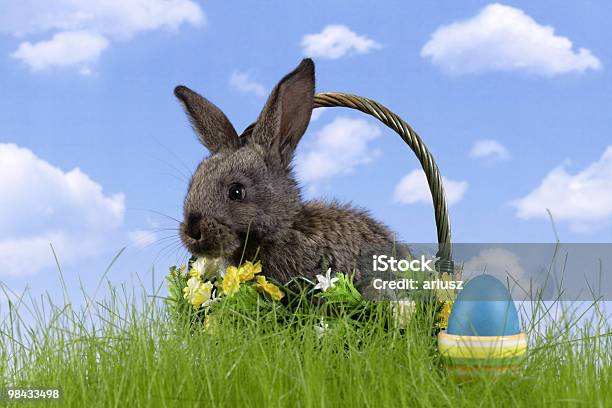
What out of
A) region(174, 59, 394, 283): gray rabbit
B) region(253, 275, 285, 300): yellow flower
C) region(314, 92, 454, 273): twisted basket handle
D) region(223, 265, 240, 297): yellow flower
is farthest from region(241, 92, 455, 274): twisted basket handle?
region(223, 265, 240, 297): yellow flower

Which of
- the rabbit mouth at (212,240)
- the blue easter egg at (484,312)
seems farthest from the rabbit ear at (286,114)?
the blue easter egg at (484,312)

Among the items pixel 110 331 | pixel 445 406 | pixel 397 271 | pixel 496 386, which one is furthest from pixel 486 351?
pixel 110 331

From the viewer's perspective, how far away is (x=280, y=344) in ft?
7.46

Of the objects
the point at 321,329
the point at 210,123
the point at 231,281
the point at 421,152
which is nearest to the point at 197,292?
the point at 231,281

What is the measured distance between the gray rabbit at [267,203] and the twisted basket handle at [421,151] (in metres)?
0.19

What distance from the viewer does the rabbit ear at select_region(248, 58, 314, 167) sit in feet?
9.83

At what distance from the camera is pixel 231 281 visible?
8.75ft

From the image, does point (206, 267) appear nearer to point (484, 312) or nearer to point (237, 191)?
point (237, 191)

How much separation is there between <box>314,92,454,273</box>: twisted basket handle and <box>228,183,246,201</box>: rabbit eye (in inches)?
22.4

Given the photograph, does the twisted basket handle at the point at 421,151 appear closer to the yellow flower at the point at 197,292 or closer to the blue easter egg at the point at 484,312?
the blue easter egg at the point at 484,312

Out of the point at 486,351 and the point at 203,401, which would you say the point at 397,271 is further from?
the point at 203,401

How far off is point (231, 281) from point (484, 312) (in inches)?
35.1

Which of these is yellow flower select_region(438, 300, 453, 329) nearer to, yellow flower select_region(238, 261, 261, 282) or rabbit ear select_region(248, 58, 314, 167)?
yellow flower select_region(238, 261, 261, 282)

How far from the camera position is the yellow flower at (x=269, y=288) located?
2678 millimetres
